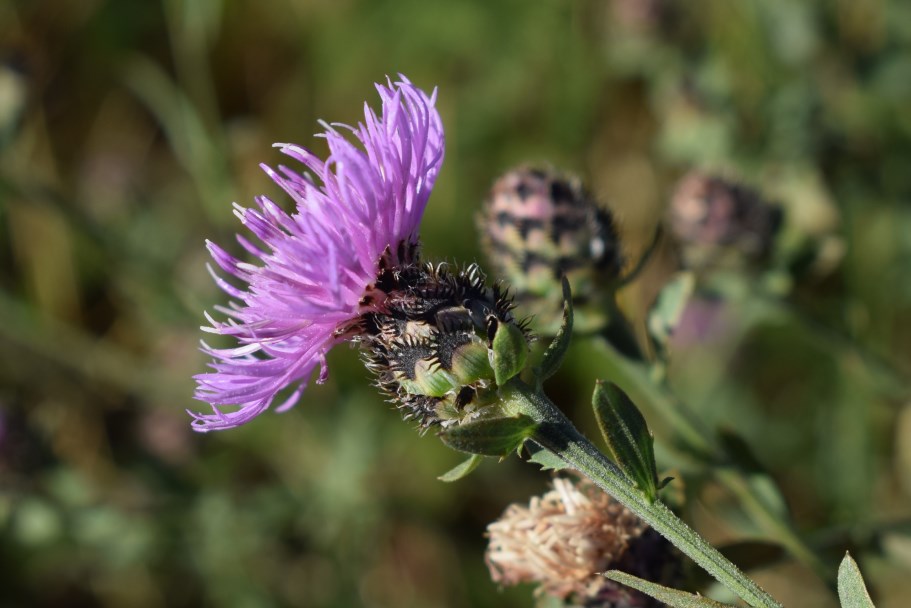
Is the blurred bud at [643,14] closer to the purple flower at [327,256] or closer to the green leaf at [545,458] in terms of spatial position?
the purple flower at [327,256]

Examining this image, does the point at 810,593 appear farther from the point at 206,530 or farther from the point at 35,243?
the point at 35,243

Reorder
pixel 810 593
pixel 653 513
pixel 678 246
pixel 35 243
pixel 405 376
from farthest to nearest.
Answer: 1. pixel 35 243
2. pixel 810 593
3. pixel 678 246
4. pixel 405 376
5. pixel 653 513

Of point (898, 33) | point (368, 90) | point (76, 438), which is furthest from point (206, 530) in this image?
point (898, 33)

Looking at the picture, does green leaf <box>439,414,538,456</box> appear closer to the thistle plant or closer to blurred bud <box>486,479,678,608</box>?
the thistle plant

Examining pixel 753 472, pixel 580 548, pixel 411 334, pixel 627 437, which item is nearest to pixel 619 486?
pixel 627 437

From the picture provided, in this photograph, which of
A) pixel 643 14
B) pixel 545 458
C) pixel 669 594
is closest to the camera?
pixel 669 594

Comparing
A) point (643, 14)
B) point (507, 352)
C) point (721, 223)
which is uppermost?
point (643, 14)

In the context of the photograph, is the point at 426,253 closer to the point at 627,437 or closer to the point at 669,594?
the point at 627,437
